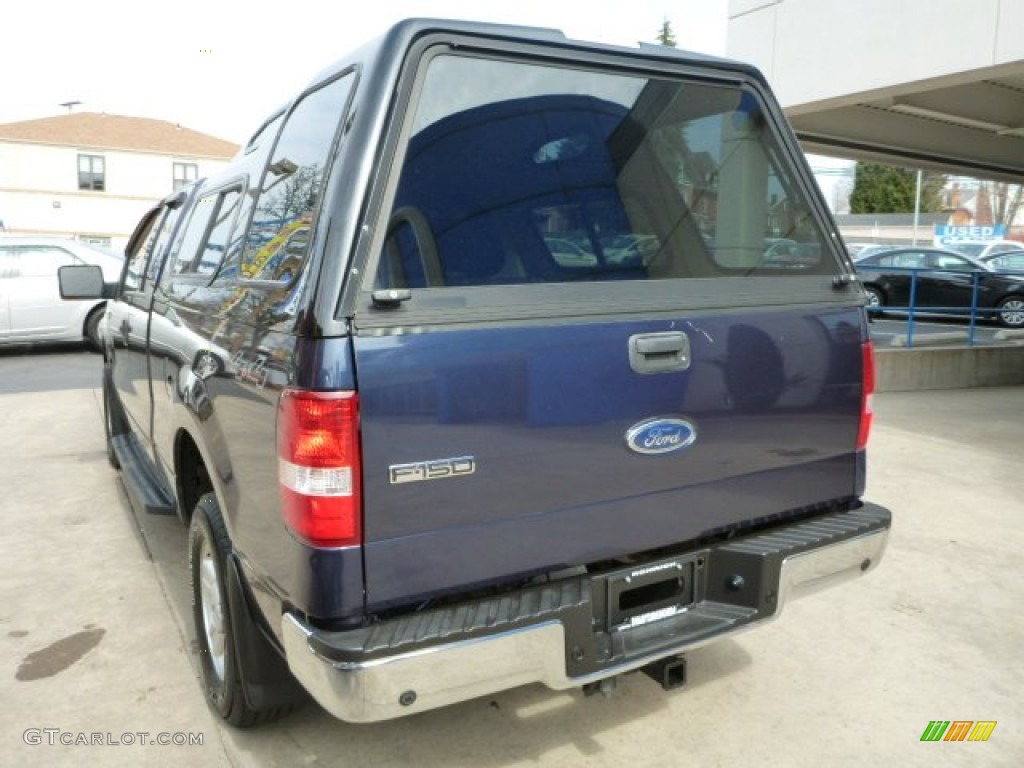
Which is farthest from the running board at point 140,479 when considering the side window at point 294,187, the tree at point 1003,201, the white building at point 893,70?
the tree at point 1003,201

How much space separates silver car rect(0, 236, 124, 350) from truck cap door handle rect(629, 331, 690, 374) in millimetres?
11935

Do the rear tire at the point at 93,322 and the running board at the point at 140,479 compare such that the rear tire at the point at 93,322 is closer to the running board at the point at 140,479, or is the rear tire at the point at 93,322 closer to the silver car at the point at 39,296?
the silver car at the point at 39,296

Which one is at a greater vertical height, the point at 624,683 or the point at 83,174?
the point at 83,174

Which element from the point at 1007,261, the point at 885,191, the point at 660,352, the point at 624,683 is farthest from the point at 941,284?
the point at 885,191

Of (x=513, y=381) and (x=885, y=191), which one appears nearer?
(x=513, y=381)

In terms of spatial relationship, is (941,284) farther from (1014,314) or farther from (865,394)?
(865,394)

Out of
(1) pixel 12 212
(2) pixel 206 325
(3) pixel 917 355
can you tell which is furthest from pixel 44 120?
(2) pixel 206 325

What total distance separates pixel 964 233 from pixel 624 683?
176 ft

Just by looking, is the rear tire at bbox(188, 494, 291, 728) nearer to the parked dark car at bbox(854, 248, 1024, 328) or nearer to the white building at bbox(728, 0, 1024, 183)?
the white building at bbox(728, 0, 1024, 183)

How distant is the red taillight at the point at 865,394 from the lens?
295cm

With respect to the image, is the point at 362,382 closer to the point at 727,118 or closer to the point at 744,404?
the point at 744,404

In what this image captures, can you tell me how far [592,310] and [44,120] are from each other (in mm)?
52909

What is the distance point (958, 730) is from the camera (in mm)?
3047

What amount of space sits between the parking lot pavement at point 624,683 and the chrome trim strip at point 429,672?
2.32 feet
